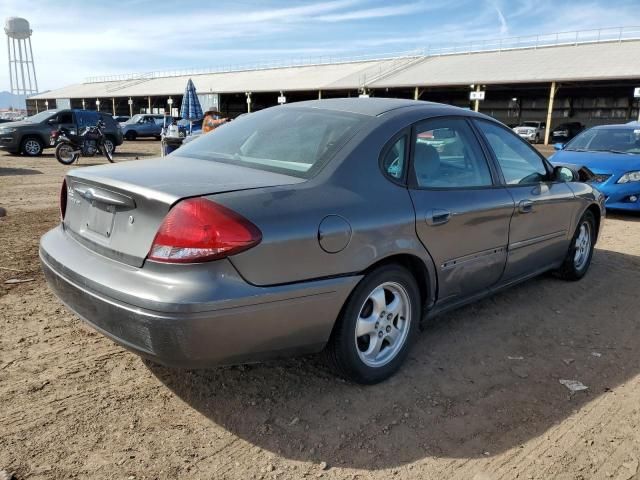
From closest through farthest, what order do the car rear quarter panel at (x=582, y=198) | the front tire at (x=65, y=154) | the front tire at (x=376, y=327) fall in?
the front tire at (x=376, y=327)
the car rear quarter panel at (x=582, y=198)
the front tire at (x=65, y=154)

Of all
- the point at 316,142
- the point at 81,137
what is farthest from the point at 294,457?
the point at 81,137

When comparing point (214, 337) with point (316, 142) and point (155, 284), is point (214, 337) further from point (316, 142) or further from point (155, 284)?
point (316, 142)

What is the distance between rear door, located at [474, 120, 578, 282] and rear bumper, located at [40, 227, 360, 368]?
70.6 inches

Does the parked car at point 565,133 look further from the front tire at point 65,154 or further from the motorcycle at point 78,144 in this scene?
the front tire at point 65,154

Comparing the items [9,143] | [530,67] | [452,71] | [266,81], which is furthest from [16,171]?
[266,81]

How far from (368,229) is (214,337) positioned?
0.96 metres

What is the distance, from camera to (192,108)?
24297mm

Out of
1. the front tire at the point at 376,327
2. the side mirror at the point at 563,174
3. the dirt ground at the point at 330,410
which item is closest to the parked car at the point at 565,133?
the side mirror at the point at 563,174

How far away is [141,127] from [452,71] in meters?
21.7

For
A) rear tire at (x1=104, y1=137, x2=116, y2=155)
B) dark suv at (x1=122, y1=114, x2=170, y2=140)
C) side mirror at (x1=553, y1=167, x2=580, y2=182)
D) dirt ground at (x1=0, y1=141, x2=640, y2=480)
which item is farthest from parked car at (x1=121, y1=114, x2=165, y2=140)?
side mirror at (x1=553, y1=167, x2=580, y2=182)

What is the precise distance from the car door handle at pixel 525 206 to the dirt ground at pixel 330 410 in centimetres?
85

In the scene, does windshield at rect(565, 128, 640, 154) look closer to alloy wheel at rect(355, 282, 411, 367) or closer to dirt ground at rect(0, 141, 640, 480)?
dirt ground at rect(0, 141, 640, 480)

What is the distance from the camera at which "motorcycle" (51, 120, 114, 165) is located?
1585cm

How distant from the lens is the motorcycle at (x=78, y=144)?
52.0 ft
